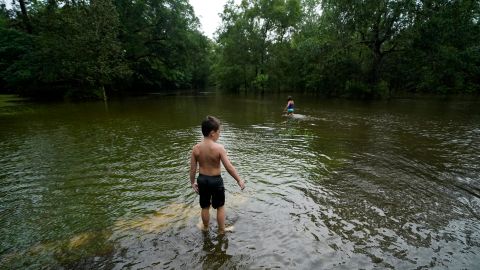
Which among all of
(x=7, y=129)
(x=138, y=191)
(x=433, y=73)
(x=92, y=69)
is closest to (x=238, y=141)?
(x=138, y=191)

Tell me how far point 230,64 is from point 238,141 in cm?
4274

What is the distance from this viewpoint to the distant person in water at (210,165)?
455 cm

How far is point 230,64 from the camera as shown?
52.9 meters

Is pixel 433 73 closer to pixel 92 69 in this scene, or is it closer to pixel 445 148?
pixel 445 148

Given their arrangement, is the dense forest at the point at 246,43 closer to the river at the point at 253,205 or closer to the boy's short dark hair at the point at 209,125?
the river at the point at 253,205

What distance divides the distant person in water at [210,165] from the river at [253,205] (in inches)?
28.6

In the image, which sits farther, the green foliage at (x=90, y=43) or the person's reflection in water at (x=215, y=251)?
the green foliage at (x=90, y=43)

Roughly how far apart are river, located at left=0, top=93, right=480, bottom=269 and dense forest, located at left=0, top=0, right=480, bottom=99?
20.4 meters

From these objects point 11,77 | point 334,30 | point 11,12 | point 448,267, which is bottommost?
point 448,267

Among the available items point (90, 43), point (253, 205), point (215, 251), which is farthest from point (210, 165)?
point (90, 43)

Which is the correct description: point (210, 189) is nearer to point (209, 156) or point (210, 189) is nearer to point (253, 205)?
point (209, 156)

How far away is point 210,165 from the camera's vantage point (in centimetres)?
465

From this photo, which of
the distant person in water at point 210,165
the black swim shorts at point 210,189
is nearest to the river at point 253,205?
the black swim shorts at point 210,189

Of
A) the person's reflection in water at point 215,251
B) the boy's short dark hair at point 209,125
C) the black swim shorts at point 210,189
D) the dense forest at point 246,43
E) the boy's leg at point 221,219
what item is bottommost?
the person's reflection in water at point 215,251
